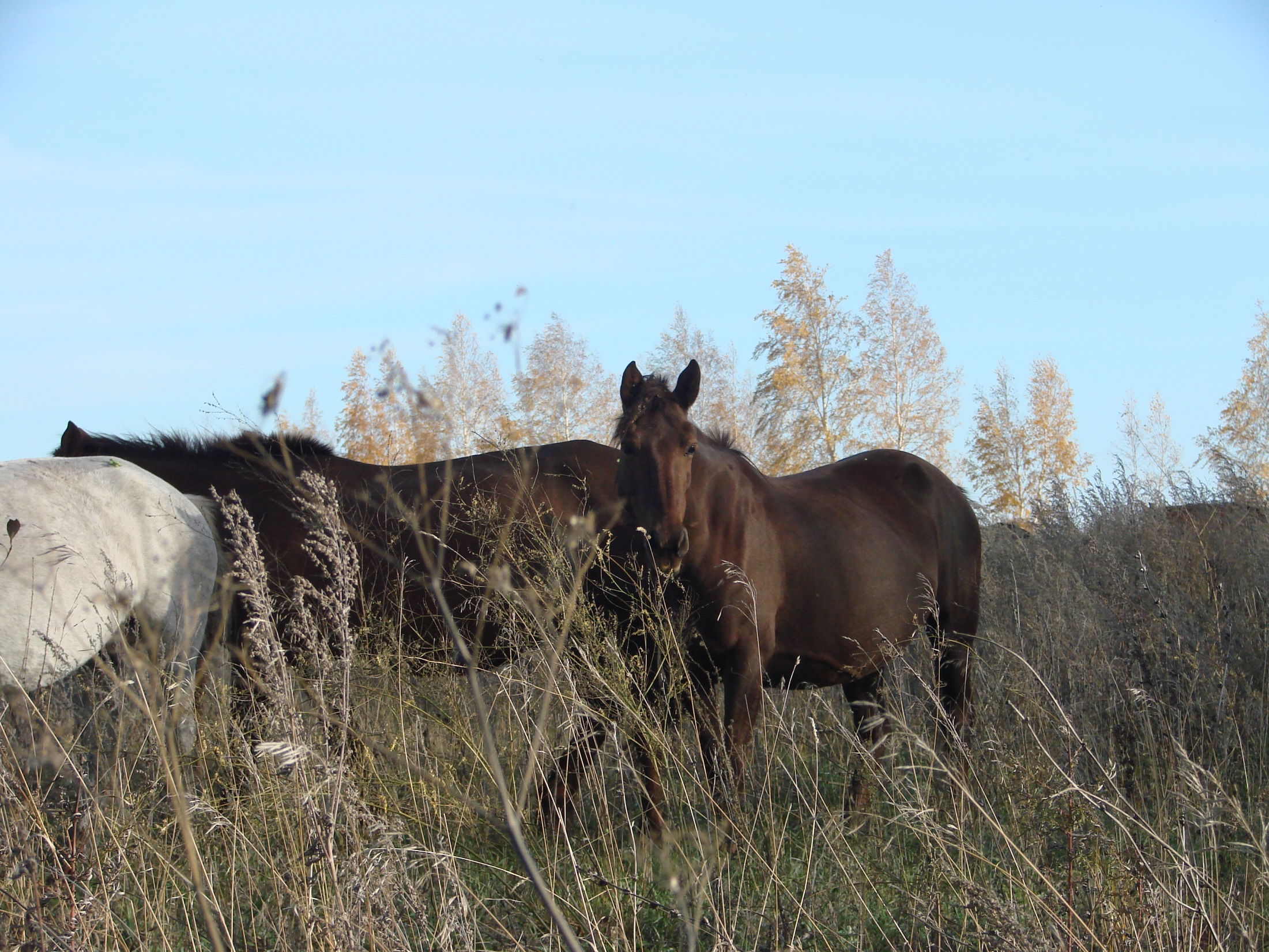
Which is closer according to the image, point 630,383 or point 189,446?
point 630,383

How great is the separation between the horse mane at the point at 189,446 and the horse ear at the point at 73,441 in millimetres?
34

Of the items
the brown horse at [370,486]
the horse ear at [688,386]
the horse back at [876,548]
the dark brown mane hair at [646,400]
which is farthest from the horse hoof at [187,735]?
the horse back at [876,548]

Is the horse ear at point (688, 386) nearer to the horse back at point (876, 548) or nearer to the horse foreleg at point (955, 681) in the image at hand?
the horse back at point (876, 548)

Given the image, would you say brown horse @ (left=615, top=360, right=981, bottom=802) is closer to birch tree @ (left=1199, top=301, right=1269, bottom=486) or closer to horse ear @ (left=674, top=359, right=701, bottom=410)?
horse ear @ (left=674, top=359, right=701, bottom=410)

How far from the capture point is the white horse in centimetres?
374

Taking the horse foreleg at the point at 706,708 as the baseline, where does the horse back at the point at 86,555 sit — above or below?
above

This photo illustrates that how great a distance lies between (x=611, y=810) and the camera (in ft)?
15.1

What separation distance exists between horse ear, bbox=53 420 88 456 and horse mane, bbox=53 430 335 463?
0.03 meters

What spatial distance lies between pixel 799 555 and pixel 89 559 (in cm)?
328

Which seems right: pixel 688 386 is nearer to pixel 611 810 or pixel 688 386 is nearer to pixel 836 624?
pixel 836 624

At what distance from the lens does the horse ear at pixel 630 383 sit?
4.52 m

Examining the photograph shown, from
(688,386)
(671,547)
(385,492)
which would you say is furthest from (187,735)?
(688,386)

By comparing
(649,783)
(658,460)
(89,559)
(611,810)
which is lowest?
(611,810)

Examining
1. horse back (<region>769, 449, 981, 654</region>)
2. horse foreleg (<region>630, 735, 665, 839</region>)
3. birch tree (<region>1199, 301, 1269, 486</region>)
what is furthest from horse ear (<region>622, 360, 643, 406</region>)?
birch tree (<region>1199, 301, 1269, 486</region>)
